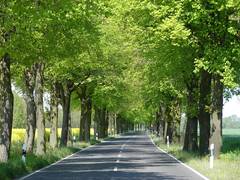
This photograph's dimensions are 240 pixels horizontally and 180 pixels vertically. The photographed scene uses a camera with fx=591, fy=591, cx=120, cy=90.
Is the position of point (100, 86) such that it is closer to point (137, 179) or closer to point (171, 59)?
point (171, 59)

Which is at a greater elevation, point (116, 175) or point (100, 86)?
point (100, 86)

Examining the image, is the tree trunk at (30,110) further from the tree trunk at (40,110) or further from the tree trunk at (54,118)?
the tree trunk at (54,118)

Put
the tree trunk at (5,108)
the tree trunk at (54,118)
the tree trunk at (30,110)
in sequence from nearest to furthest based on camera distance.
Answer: the tree trunk at (5,108), the tree trunk at (30,110), the tree trunk at (54,118)

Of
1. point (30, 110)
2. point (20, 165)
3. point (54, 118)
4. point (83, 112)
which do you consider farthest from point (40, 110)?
point (83, 112)

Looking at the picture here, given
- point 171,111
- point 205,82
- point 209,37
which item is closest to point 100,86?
point 171,111

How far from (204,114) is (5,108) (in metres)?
13.3

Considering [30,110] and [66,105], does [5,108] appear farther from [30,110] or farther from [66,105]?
[66,105]

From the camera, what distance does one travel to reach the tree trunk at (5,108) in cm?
2438

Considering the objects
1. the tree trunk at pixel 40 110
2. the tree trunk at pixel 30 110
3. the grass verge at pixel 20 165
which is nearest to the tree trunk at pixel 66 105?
the tree trunk at pixel 30 110

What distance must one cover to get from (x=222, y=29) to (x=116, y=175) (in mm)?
9155

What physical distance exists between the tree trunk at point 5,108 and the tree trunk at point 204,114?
12534 millimetres

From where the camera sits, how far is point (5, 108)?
81.6 ft

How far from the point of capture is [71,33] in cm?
2612

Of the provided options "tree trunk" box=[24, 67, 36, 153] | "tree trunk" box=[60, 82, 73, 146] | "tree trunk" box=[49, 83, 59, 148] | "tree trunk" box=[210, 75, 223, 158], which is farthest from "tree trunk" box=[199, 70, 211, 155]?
"tree trunk" box=[60, 82, 73, 146]
